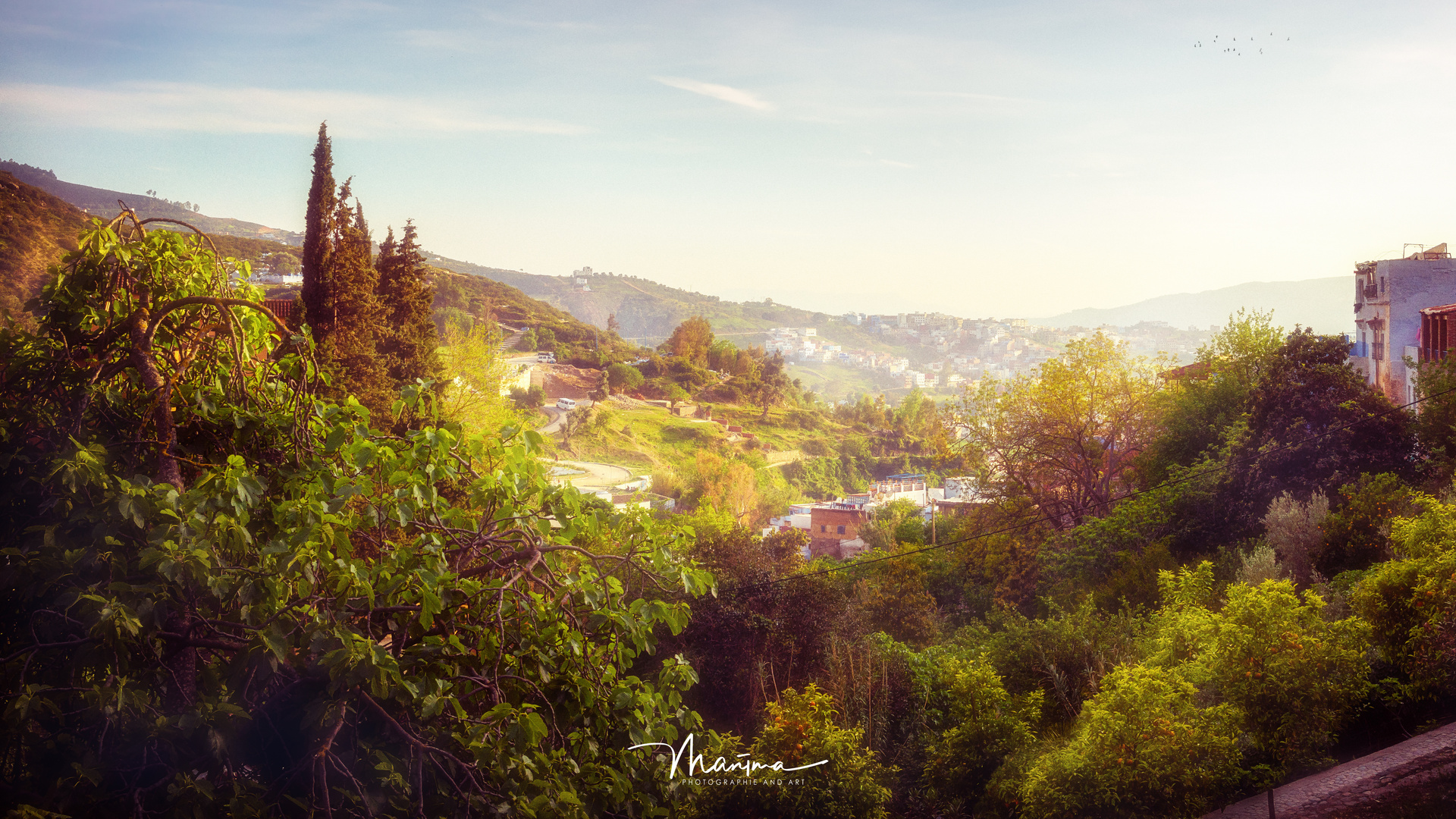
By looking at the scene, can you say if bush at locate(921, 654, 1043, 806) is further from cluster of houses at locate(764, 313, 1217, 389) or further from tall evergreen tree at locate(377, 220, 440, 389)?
cluster of houses at locate(764, 313, 1217, 389)

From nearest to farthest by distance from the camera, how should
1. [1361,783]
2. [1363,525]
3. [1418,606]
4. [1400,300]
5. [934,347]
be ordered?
[1361,783] < [1418,606] < [1363,525] < [1400,300] < [934,347]

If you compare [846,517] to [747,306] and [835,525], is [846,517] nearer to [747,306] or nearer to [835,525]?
[835,525]

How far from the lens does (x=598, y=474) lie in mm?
39188

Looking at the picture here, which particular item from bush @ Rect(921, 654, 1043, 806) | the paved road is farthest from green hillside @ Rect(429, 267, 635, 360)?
bush @ Rect(921, 654, 1043, 806)

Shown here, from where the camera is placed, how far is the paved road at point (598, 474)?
36375mm

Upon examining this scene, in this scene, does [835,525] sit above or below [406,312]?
below

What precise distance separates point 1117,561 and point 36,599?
1381 centimetres

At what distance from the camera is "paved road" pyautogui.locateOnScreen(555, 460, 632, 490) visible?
3638 cm

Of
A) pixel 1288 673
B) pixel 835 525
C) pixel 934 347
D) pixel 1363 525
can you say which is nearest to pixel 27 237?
pixel 1288 673

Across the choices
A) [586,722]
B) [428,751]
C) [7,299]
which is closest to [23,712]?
[428,751]

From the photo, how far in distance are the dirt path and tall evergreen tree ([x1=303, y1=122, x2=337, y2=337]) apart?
12.2 meters

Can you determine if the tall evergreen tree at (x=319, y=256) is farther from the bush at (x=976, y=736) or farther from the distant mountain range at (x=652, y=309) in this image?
the distant mountain range at (x=652, y=309)

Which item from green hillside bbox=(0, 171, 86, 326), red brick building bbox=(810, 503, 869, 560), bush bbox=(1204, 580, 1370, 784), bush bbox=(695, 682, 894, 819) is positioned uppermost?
green hillside bbox=(0, 171, 86, 326)

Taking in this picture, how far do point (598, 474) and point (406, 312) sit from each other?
24.3m
